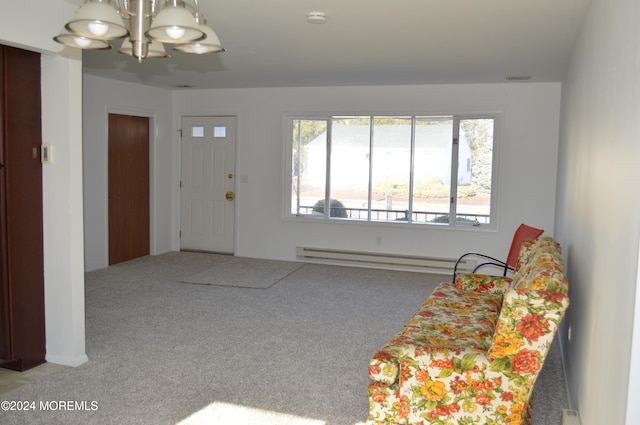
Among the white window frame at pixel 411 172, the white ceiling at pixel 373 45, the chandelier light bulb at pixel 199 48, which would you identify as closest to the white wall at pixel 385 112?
the white window frame at pixel 411 172

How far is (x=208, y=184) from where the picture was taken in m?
7.84

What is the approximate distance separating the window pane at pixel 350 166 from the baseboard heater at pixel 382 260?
1.65 feet

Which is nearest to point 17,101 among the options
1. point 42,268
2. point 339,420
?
point 42,268

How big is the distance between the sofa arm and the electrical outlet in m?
1.34

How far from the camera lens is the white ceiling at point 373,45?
11.5 ft

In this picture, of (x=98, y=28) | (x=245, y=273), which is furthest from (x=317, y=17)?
(x=245, y=273)

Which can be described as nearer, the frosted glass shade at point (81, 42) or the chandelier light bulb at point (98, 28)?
the chandelier light bulb at point (98, 28)

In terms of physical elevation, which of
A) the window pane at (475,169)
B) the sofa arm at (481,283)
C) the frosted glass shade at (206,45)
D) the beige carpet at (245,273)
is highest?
the frosted glass shade at (206,45)

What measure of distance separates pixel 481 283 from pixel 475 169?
2.73m

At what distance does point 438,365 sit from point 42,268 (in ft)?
8.55

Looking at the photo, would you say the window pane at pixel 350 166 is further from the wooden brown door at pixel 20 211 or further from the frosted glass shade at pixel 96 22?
the frosted glass shade at pixel 96 22

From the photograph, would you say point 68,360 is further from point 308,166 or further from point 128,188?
point 308,166

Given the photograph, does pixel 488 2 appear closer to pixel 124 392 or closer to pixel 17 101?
pixel 17 101

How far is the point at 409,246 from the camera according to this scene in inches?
273
